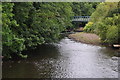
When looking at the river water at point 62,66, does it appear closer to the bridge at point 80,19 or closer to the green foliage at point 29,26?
the green foliage at point 29,26

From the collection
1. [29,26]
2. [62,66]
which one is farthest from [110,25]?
[62,66]

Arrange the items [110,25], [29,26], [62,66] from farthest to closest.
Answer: [110,25]
[29,26]
[62,66]

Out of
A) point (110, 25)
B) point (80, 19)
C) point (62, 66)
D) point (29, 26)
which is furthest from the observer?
point (80, 19)

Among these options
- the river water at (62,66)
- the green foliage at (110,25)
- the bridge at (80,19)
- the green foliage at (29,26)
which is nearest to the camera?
the river water at (62,66)

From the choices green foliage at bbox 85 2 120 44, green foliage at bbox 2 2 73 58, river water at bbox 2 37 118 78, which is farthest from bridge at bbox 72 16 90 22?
river water at bbox 2 37 118 78

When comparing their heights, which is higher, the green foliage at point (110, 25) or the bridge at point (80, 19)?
the green foliage at point (110, 25)

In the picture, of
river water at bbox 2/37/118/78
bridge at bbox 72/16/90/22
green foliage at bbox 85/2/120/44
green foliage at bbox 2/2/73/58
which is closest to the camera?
river water at bbox 2/37/118/78

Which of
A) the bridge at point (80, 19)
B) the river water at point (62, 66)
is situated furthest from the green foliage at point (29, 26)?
the bridge at point (80, 19)

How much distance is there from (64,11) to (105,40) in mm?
5812

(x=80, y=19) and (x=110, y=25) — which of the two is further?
(x=80, y=19)

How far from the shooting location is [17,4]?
1539cm

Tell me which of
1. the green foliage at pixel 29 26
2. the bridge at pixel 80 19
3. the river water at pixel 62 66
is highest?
the green foliage at pixel 29 26

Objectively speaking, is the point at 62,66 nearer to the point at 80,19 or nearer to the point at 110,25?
the point at 110,25

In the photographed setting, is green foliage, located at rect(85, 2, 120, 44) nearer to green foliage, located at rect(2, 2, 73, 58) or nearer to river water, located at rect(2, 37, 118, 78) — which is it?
river water, located at rect(2, 37, 118, 78)
